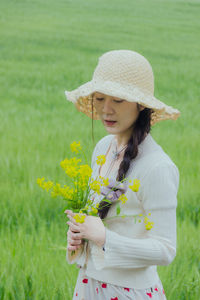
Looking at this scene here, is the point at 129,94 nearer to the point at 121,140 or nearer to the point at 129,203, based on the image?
the point at 121,140

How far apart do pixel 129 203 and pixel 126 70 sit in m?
0.42

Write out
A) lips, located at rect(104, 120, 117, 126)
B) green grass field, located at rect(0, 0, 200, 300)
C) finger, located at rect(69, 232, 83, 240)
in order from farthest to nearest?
1. green grass field, located at rect(0, 0, 200, 300)
2. lips, located at rect(104, 120, 117, 126)
3. finger, located at rect(69, 232, 83, 240)

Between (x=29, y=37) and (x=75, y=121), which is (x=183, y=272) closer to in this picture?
(x=75, y=121)

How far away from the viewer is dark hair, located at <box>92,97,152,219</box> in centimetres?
167

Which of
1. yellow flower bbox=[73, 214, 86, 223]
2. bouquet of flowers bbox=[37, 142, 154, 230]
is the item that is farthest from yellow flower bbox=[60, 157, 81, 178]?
yellow flower bbox=[73, 214, 86, 223]

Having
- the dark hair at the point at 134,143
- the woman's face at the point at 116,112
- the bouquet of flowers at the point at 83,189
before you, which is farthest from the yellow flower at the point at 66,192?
the woman's face at the point at 116,112

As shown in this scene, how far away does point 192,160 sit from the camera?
466cm

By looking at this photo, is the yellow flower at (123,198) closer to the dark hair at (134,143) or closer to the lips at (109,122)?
the dark hair at (134,143)

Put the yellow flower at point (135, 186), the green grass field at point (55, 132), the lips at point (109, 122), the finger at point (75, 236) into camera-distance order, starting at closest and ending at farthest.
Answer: the yellow flower at point (135, 186), the finger at point (75, 236), the lips at point (109, 122), the green grass field at point (55, 132)

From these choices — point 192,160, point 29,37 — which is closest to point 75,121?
point 192,160

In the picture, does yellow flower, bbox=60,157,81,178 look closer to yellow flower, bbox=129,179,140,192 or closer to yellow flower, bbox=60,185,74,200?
yellow flower, bbox=60,185,74,200

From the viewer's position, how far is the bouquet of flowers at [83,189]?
1.53 metres

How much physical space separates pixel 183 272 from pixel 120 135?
1.16 metres

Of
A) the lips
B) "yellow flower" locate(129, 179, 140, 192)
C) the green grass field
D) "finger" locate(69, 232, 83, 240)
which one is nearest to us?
"yellow flower" locate(129, 179, 140, 192)
